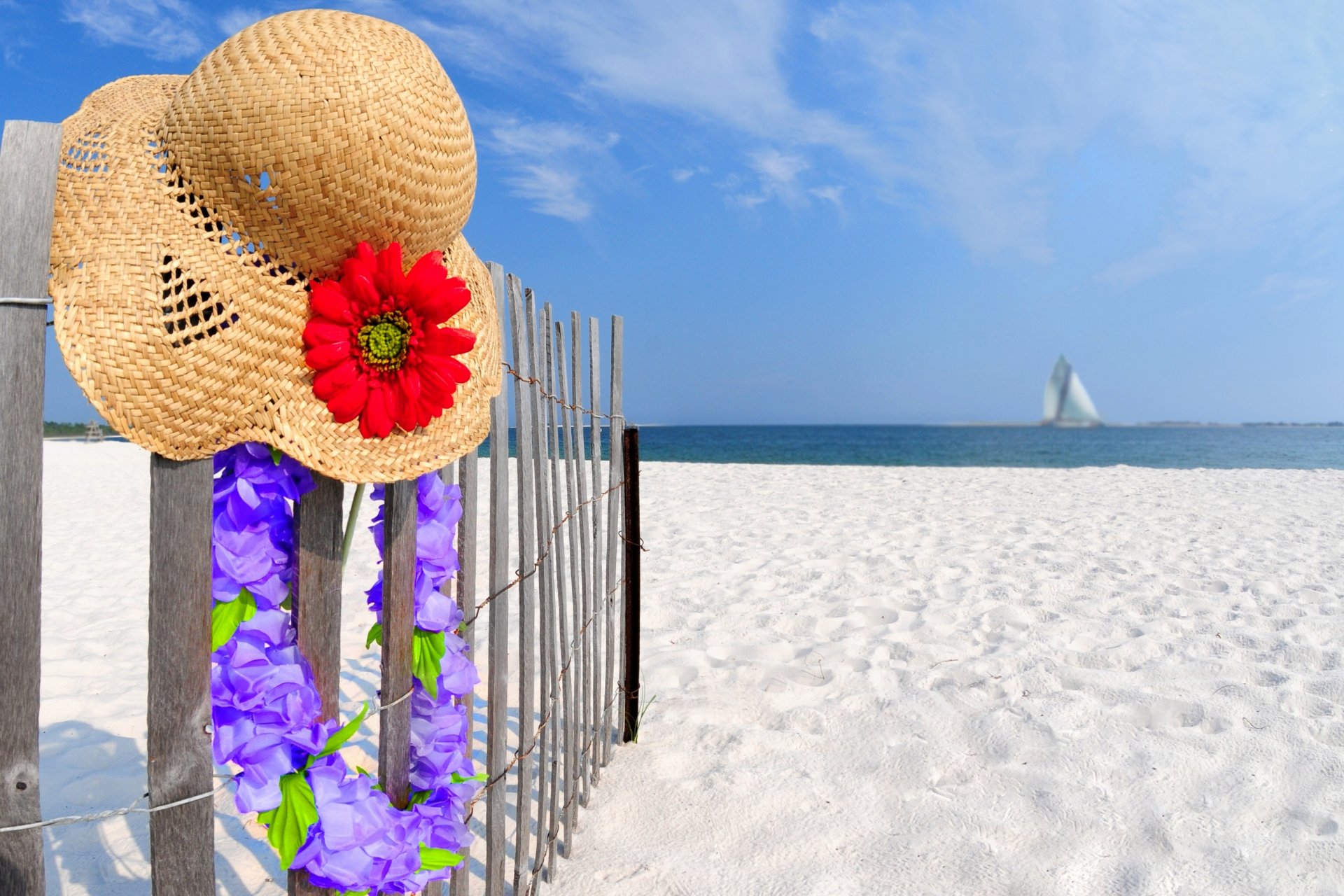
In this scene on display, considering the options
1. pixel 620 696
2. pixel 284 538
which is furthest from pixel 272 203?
pixel 620 696

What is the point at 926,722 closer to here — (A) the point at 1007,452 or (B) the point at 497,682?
(B) the point at 497,682

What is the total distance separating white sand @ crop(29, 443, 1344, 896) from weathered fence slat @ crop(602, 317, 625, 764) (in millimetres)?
225

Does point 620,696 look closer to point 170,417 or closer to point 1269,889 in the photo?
point 1269,889

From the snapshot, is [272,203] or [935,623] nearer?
[272,203]

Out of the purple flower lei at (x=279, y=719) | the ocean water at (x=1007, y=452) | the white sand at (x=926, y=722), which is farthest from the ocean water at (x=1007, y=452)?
the purple flower lei at (x=279, y=719)

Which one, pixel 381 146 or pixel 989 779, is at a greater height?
pixel 381 146

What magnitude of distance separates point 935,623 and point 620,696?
199cm

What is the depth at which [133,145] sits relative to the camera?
3.60 feet

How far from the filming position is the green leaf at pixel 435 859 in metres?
1.45

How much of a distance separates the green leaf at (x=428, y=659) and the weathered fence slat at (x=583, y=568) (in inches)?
38.4

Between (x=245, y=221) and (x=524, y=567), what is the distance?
1113 mm

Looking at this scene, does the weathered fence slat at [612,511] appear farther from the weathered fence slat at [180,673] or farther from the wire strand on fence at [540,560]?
the weathered fence slat at [180,673]

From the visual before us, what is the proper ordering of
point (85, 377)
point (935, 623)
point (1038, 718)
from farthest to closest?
point (935, 623) < point (1038, 718) < point (85, 377)

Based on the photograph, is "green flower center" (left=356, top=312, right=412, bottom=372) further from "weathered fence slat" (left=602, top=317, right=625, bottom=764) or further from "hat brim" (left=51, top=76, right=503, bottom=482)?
"weathered fence slat" (left=602, top=317, right=625, bottom=764)
